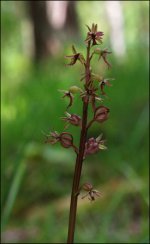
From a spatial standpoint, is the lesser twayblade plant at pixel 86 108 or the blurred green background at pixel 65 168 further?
the blurred green background at pixel 65 168

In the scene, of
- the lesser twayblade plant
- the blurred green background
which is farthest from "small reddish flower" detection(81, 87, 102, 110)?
the blurred green background

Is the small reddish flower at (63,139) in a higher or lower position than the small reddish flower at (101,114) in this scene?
lower

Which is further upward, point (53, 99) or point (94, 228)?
point (53, 99)

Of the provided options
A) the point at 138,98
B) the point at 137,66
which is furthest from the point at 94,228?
the point at 137,66

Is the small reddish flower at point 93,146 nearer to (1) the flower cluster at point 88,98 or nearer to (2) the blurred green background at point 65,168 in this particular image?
(1) the flower cluster at point 88,98

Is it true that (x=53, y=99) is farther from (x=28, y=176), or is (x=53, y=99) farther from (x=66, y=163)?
(x=28, y=176)

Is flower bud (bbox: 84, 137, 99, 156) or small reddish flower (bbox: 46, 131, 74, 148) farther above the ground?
small reddish flower (bbox: 46, 131, 74, 148)

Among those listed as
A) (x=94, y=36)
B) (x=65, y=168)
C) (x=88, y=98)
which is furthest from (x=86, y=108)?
(x=65, y=168)

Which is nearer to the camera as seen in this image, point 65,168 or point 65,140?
point 65,140

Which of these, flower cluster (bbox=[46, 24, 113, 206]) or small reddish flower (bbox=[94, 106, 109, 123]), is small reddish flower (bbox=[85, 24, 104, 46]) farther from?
small reddish flower (bbox=[94, 106, 109, 123])

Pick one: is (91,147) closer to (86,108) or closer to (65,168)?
(86,108)

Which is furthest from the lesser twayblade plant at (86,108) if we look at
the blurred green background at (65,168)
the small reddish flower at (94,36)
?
the blurred green background at (65,168)
